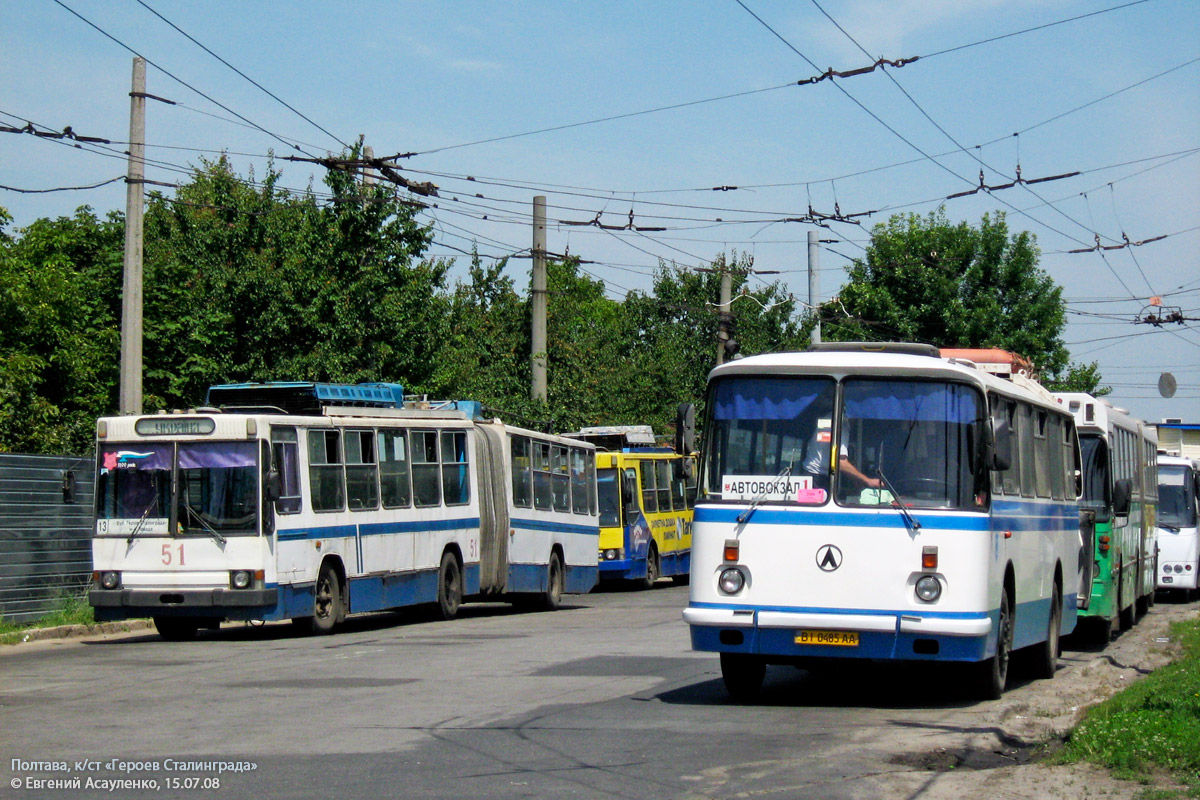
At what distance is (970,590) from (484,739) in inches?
153

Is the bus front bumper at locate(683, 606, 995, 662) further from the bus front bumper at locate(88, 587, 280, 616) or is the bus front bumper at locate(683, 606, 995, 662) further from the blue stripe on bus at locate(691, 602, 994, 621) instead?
the bus front bumper at locate(88, 587, 280, 616)

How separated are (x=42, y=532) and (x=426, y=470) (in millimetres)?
5565

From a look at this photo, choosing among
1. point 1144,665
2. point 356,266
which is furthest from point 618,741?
point 356,266

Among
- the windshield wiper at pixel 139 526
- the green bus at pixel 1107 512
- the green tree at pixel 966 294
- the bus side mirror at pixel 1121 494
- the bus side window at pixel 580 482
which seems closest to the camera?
the bus side mirror at pixel 1121 494

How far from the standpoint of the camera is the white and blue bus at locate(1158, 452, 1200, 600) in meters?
31.5

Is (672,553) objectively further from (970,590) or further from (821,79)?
(970,590)

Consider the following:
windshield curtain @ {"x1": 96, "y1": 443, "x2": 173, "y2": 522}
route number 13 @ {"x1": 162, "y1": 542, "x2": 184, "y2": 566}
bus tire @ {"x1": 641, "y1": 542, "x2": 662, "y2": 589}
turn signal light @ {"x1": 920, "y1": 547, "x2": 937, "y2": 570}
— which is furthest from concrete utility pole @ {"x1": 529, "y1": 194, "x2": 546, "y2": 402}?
turn signal light @ {"x1": 920, "y1": 547, "x2": 937, "y2": 570}

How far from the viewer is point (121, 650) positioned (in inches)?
712

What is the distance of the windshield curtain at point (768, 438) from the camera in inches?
475

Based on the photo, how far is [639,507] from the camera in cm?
3516

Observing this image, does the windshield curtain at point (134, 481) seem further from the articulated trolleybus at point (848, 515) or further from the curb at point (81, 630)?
the articulated trolleybus at point (848, 515)

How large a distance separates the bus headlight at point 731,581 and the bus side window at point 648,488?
2320 centimetres

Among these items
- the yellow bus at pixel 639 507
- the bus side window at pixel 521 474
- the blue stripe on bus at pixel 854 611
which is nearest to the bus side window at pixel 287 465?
the bus side window at pixel 521 474

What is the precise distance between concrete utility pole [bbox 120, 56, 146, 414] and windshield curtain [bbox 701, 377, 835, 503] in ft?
36.9
